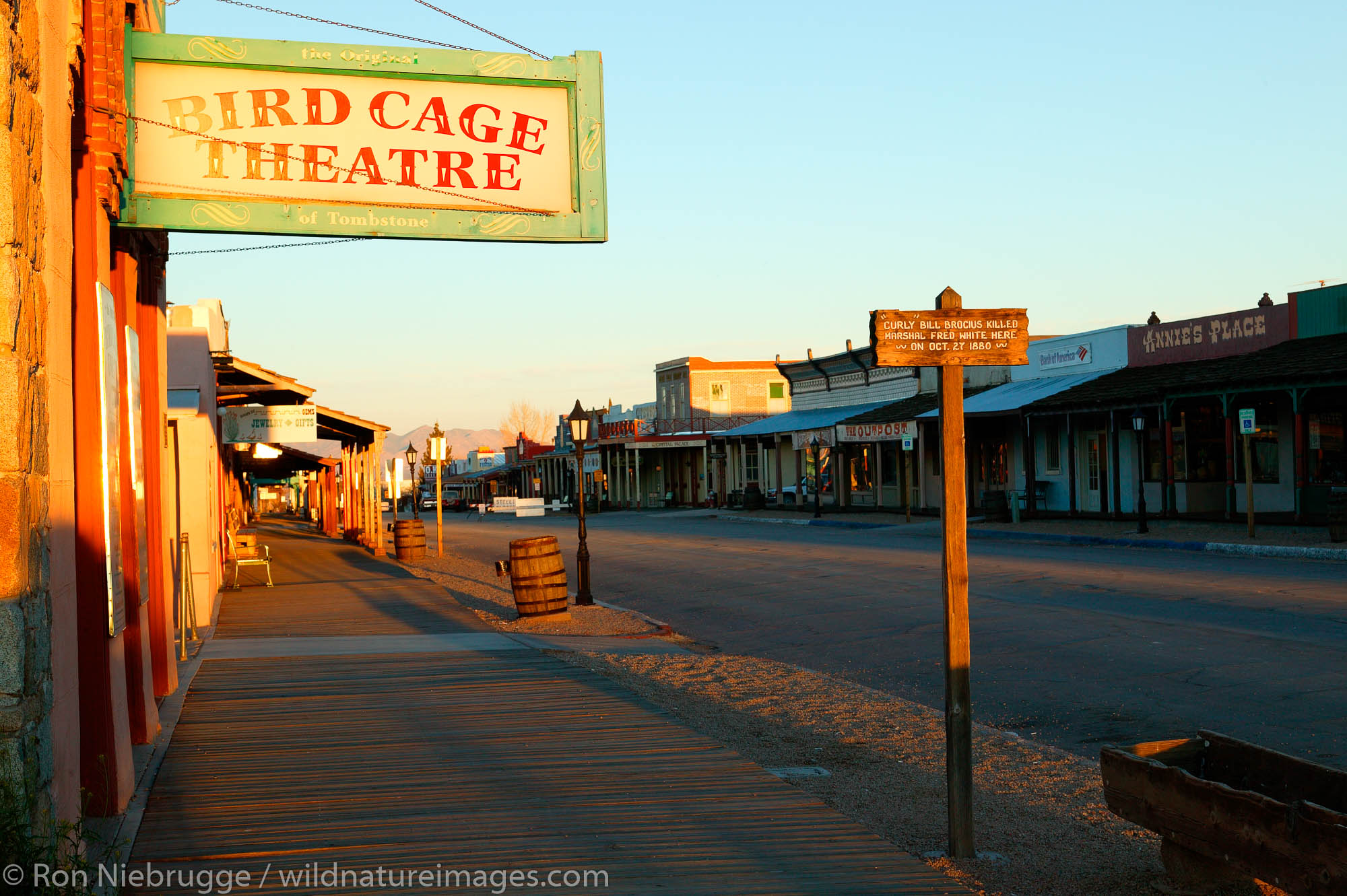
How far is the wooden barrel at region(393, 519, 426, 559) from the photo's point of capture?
26.6 metres

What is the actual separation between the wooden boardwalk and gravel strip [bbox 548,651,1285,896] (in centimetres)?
31

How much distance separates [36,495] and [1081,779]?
5551mm

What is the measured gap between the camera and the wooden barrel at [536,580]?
14.9 m

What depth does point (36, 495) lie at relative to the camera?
13.1 ft

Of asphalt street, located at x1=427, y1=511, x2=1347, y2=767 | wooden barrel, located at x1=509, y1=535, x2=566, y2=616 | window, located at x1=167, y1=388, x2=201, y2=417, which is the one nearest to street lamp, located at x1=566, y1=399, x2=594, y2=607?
asphalt street, located at x1=427, y1=511, x2=1347, y2=767

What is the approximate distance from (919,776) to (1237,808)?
2674mm

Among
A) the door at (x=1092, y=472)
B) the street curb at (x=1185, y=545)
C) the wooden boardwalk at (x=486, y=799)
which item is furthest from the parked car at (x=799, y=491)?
the wooden boardwalk at (x=486, y=799)

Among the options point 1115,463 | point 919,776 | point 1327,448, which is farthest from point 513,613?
point 1327,448

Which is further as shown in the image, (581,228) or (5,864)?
(581,228)

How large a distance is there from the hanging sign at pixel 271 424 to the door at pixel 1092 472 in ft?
68.3

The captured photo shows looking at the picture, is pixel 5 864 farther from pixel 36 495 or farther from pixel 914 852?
pixel 914 852

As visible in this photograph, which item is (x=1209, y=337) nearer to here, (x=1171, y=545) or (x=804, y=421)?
(x=1171, y=545)

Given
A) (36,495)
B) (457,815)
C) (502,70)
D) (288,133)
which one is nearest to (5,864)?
(36,495)

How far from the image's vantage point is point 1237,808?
4375 mm
